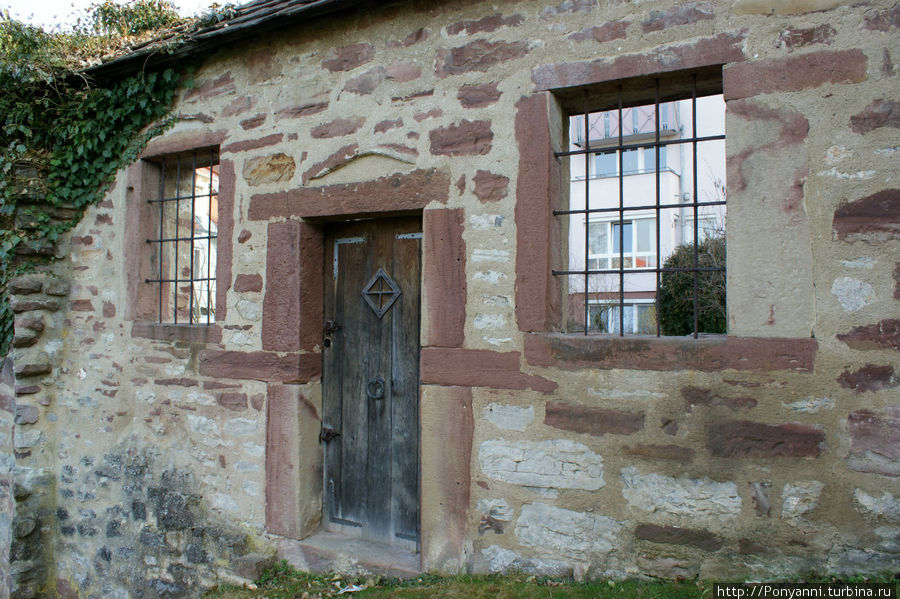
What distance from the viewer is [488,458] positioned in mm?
3291

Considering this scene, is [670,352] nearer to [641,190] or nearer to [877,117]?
[877,117]

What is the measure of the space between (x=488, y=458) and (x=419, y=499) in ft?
2.24

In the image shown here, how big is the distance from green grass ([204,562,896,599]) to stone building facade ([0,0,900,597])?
0.09m

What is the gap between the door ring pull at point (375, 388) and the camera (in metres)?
3.83

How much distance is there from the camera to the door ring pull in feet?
12.6

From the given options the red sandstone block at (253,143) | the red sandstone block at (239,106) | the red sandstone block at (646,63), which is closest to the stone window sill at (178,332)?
the red sandstone block at (253,143)

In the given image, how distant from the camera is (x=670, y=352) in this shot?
9.53 ft

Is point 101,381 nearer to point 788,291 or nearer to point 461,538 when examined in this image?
point 461,538

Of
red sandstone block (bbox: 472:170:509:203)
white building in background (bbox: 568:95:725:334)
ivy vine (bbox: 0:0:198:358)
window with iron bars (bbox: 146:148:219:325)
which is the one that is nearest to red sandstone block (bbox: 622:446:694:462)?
red sandstone block (bbox: 472:170:509:203)

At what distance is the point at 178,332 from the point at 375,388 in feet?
Result: 5.28

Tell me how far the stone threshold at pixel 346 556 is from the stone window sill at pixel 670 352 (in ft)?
4.89

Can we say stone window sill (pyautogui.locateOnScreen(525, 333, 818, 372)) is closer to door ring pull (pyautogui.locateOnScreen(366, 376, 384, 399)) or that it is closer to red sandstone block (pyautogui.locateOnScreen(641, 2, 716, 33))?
door ring pull (pyautogui.locateOnScreen(366, 376, 384, 399))

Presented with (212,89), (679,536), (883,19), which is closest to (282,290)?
(212,89)

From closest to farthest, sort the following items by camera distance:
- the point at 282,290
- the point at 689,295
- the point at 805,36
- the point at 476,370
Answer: the point at 805,36, the point at 476,370, the point at 282,290, the point at 689,295
